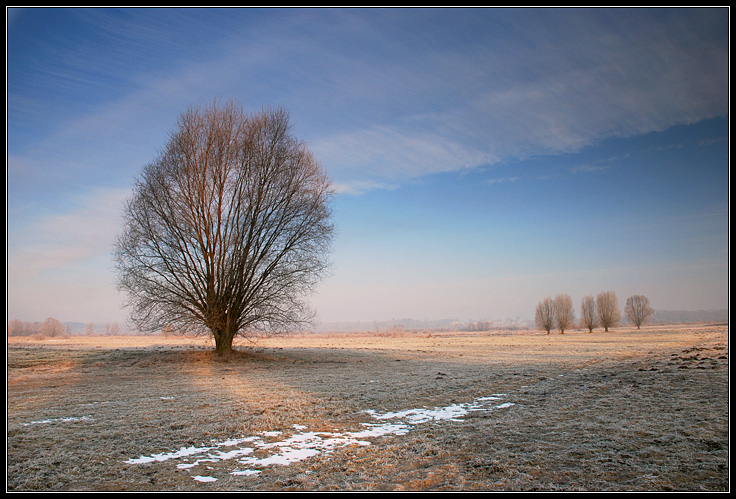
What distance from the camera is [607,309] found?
296 ft

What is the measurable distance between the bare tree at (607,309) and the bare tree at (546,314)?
13768 mm

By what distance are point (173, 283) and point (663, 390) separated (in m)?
19.6

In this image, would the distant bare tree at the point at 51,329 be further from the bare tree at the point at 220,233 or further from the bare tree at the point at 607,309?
the bare tree at the point at 607,309

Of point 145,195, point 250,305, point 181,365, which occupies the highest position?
point 145,195

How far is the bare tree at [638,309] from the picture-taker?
95188 millimetres

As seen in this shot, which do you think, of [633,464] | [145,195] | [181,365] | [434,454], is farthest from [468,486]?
[145,195]

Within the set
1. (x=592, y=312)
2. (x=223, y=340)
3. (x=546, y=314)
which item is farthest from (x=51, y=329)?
(x=592, y=312)

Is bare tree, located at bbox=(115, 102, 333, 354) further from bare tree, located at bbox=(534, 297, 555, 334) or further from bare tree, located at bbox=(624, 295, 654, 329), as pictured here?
bare tree, located at bbox=(624, 295, 654, 329)

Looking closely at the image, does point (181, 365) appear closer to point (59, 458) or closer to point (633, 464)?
point (59, 458)

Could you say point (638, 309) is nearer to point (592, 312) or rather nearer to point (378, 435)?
point (592, 312)

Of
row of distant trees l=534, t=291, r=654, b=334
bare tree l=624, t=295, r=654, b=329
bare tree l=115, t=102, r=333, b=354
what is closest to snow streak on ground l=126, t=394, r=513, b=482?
bare tree l=115, t=102, r=333, b=354

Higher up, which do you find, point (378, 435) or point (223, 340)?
point (223, 340)

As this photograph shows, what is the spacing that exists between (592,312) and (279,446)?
9805 centimetres

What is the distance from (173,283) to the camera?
20922mm
